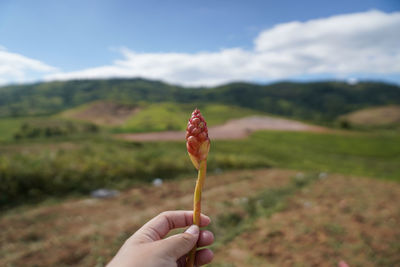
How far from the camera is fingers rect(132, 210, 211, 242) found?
2195 millimetres

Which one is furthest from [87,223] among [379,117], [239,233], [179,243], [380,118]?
[379,117]

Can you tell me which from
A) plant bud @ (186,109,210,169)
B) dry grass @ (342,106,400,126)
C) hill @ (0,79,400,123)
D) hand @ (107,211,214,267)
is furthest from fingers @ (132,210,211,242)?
dry grass @ (342,106,400,126)

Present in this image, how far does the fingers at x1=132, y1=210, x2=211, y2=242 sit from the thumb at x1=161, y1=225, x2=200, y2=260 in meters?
0.27

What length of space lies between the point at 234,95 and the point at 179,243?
154m

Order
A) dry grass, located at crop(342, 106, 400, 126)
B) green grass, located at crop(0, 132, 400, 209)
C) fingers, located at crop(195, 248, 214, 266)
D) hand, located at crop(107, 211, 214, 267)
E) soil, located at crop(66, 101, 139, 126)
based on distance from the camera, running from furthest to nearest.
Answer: dry grass, located at crop(342, 106, 400, 126), soil, located at crop(66, 101, 139, 126), green grass, located at crop(0, 132, 400, 209), fingers, located at crop(195, 248, 214, 266), hand, located at crop(107, 211, 214, 267)

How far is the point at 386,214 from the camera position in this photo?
8.52 metres

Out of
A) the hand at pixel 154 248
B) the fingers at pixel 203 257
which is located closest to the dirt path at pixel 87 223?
the fingers at pixel 203 257

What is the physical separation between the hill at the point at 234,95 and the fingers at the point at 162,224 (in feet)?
288

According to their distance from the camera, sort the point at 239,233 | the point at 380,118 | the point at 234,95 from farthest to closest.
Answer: the point at 234,95, the point at 380,118, the point at 239,233

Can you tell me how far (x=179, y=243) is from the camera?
1996mm

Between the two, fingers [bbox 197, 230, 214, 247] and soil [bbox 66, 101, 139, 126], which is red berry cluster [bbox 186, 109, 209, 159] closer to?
fingers [bbox 197, 230, 214, 247]

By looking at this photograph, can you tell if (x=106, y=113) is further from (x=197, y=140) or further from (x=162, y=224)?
(x=197, y=140)

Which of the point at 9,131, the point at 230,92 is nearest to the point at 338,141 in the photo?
the point at 9,131

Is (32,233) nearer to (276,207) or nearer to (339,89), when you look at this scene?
(276,207)
